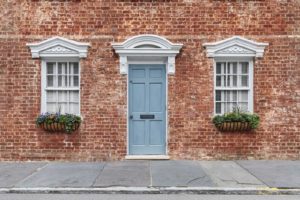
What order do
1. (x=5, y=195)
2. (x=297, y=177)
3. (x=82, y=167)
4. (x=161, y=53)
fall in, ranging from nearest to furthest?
(x=5, y=195) < (x=297, y=177) < (x=82, y=167) < (x=161, y=53)

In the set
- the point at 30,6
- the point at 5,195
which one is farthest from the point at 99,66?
the point at 5,195

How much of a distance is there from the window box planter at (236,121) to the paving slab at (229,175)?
98cm

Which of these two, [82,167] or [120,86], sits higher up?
[120,86]

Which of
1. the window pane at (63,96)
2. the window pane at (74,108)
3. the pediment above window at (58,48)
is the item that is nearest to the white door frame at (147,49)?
the pediment above window at (58,48)

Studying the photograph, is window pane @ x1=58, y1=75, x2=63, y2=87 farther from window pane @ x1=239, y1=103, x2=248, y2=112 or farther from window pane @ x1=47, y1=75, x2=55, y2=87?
window pane @ x1=239, y1=103, x2=248, y2=112

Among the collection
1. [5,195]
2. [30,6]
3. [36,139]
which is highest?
[30,6]

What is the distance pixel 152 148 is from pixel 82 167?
7.08 ft

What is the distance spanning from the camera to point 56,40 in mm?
11586

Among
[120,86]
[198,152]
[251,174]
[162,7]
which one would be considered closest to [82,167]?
[120,86]

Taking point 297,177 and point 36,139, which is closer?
point 297,177

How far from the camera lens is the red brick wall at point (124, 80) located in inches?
460

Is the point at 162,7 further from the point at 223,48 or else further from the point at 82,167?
the point at 82,167

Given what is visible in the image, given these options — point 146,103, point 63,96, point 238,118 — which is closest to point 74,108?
point 63,96

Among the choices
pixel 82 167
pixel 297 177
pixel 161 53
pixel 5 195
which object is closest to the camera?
pixel 5 195
